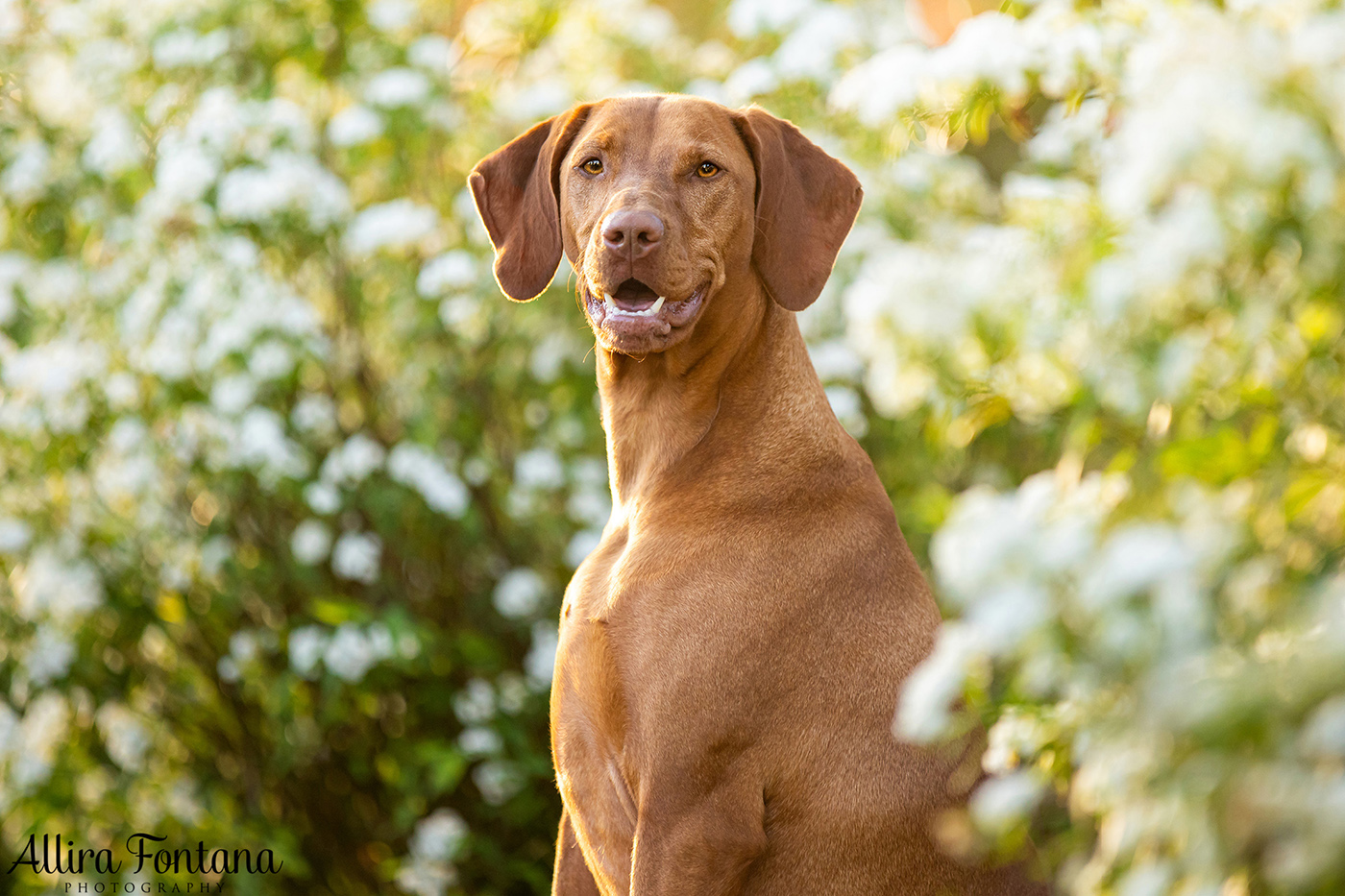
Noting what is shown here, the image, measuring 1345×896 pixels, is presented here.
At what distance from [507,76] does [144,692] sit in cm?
242

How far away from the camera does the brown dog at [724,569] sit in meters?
2.03

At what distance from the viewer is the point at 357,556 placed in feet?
11.6

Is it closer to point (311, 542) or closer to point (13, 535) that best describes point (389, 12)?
point (311, 542)

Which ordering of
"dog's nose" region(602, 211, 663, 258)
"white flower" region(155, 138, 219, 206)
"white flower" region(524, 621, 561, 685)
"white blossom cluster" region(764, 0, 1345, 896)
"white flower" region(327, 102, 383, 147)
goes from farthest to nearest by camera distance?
1. "white flower" region(524, 621, 561, 685)
2. "white flower" region(327, 102, 383, 147)
3. "white flower" region(155, 138, 219, 206)
4. "dog's nose" region(602, 211, 663, 258)
5. "white blossom cluster" region(764, 0, 1345, 896)

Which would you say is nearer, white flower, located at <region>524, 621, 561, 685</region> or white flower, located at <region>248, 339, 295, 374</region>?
white flower, located at <region>248, 339, 295, 374</region>

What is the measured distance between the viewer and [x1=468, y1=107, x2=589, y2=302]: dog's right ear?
8.21ft

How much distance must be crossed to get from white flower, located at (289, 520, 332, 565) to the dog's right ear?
4.63ft

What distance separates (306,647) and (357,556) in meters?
0.32

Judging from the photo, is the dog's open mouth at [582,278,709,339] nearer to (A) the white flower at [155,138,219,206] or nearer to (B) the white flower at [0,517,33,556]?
(A) the white flower at [155,138,219,206]

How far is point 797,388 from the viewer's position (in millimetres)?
2320

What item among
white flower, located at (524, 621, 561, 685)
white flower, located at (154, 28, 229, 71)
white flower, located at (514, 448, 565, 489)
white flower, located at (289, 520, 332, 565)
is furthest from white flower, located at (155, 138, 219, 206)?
white flower, located at (524, 621, 561, 685)

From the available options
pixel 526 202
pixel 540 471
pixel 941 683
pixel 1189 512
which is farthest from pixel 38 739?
pixel 1189 512

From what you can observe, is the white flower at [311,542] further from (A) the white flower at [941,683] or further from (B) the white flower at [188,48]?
(A) the white flower at [941,683]

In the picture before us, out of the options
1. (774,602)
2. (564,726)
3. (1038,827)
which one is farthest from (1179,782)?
(1038,827)
